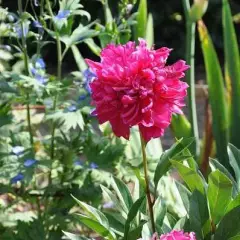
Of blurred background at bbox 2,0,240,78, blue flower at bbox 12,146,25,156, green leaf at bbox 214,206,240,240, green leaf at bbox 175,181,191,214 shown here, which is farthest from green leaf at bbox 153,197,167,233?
blurred background at bbox 2,0,240,78

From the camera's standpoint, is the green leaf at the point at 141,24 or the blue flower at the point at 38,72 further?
the green leaf at the point at 141,24

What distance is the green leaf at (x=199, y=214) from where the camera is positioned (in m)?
1.56

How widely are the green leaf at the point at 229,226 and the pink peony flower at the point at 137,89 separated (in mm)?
239

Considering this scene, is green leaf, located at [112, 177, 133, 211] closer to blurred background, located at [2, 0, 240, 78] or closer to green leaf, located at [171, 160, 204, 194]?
green leaf, located at [171, 160, 204, 194]

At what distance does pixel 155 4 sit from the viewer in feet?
17.9

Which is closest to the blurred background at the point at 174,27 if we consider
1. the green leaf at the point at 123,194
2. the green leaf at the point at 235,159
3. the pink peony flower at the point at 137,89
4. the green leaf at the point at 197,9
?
the green leaf at the point at 197,9

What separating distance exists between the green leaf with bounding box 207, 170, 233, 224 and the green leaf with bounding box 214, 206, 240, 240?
3cm

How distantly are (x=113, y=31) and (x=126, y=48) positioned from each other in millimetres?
865

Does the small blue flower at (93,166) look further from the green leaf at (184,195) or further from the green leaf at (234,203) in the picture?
the green leaf at (234,203)

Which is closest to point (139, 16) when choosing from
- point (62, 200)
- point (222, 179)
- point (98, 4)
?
point (62, 200)

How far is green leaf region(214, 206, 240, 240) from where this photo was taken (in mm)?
1515

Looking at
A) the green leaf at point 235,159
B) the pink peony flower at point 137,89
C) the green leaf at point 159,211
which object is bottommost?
the green leaf at point 159,211

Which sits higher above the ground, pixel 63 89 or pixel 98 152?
pixel 63 89

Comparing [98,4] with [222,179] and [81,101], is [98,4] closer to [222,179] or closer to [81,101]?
[81,101]
